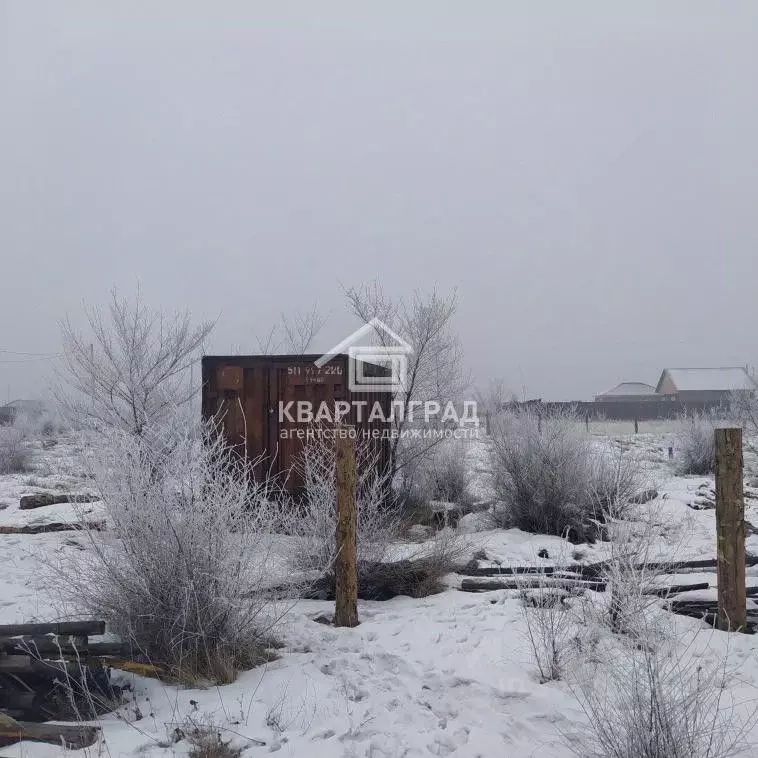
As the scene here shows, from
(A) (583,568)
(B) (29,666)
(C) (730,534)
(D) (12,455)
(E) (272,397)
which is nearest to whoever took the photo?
(B) (29,666)

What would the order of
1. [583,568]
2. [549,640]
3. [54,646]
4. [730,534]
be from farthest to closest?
[583,568] → [730,534] → [549,640] → [54,646]

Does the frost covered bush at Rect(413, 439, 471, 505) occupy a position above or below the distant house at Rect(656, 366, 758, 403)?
below

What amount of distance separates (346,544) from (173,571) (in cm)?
127

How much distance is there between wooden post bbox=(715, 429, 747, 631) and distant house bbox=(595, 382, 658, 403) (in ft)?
180

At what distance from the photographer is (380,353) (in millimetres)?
10039

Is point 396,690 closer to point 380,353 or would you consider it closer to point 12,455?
point 380,353


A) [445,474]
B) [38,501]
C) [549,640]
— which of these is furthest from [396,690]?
[38,501]

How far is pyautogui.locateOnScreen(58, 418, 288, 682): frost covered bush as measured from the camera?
3.73 meters

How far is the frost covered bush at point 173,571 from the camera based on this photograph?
3.73 metres

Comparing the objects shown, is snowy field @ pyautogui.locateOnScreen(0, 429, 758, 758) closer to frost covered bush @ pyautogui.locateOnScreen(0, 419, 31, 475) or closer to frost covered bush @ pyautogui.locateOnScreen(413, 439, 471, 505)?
frost covered bush @ pyautogui.locateOnScreen(413, 439, 471, 505)

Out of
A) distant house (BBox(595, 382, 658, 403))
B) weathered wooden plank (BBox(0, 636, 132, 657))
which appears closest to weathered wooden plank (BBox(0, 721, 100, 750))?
weathered wooden plank (BBox(0, 636, 132, 657))

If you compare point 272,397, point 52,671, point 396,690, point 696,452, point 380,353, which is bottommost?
point 396,690

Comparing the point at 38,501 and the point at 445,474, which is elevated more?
the point at 445,474

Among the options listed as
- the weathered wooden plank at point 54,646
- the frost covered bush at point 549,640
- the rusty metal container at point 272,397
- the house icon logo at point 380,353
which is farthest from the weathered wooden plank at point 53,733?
the house icon logo at point 380,353
